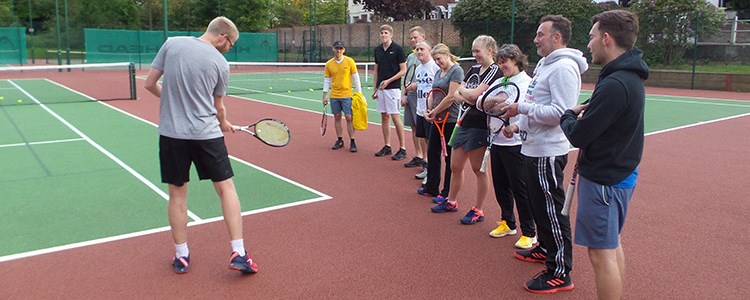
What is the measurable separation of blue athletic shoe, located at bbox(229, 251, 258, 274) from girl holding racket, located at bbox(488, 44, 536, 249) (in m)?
2.12

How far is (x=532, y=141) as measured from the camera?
401 centimetres

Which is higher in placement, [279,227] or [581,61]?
[581,61]

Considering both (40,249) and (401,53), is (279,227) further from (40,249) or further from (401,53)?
(401,53)

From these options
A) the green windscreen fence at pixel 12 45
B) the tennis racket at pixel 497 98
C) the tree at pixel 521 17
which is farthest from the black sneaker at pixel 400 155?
the green windscreen fence at pixel 12 45

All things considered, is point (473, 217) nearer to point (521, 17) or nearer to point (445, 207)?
point (445, 207)

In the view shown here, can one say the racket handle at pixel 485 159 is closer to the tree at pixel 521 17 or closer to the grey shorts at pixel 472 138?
the grey shorts at pixel 472 138

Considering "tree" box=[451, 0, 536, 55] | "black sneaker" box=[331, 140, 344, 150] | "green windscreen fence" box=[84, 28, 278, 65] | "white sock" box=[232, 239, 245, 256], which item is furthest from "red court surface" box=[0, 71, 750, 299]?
"green windscreen fence" box=[84, 28, 278, 65]

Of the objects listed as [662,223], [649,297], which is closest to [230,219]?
[649,297]

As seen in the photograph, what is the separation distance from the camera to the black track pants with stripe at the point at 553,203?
3.96 m

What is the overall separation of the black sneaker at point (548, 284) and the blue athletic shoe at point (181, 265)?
2451 millimetres

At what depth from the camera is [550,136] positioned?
12.9 ft

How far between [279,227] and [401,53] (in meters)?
4.01

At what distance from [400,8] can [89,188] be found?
139 feet

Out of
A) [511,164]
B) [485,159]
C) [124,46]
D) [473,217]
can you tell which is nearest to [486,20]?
[124,46]
